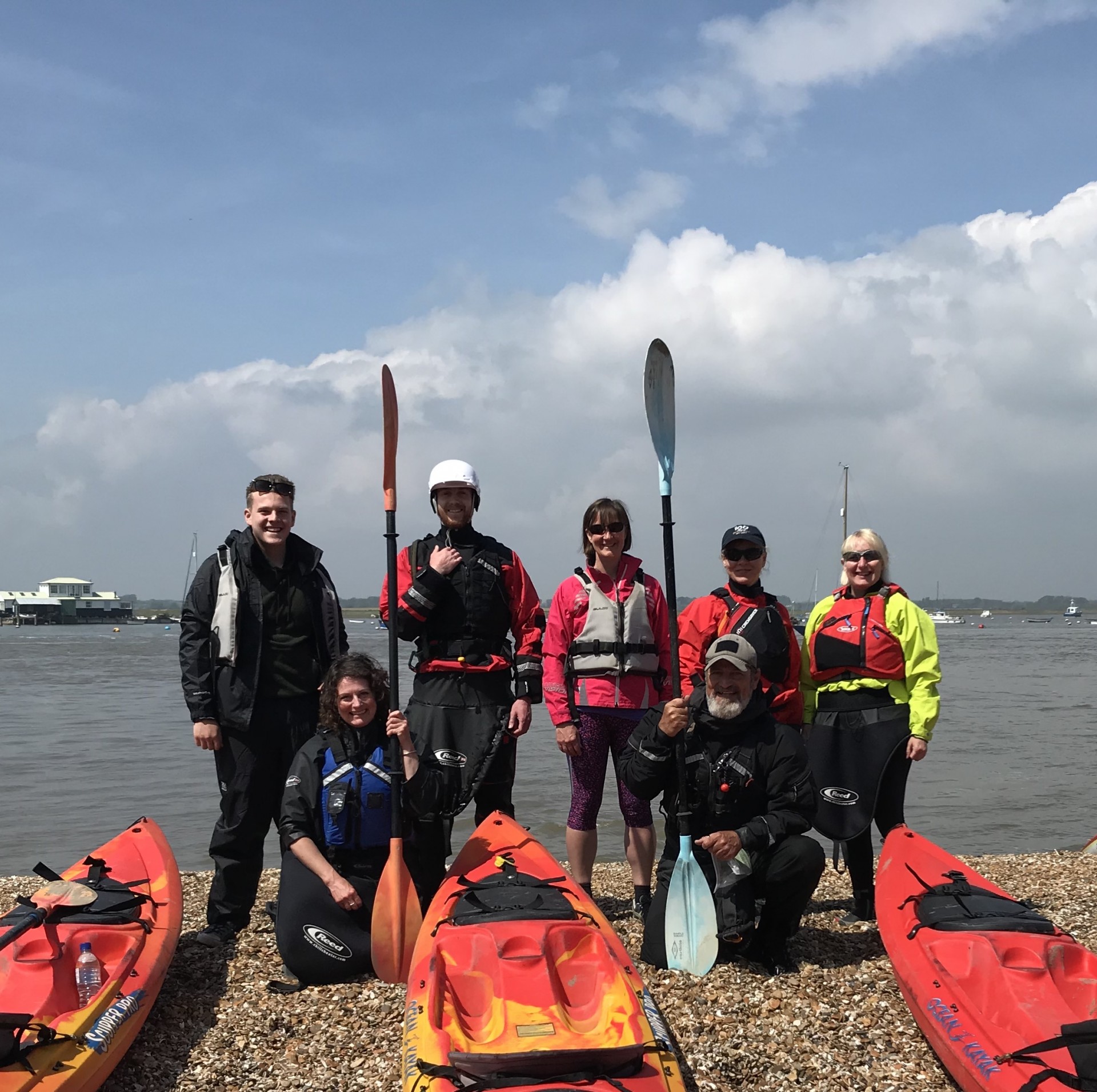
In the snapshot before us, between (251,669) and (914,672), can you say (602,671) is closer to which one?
(914,672)

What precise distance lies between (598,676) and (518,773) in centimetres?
723

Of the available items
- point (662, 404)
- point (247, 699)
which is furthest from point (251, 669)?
point (662, 404)

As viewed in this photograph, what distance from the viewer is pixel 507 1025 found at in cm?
290

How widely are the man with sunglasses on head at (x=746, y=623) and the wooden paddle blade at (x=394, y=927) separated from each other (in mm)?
1444

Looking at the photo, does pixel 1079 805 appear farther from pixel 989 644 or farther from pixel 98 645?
pixel 98 645

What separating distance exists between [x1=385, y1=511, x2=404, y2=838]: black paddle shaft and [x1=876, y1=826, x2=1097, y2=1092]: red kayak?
1.95 m

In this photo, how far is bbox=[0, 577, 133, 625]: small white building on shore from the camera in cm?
7906

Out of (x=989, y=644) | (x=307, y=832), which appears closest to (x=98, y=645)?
(x=989, y=644)

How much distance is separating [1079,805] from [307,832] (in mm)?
8834

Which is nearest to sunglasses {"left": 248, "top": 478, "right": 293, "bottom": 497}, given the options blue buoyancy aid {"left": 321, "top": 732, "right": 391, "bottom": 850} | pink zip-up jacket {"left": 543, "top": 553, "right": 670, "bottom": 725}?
blue buoyancy aid {"left": 321, "top": 732, "right": 391, "bottom": 850}

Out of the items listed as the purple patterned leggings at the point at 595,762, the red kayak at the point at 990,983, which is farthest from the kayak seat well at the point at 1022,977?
the purple patterned leggings at the point at 595,762

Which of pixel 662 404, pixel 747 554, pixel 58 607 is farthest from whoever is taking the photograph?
pixel 58 607

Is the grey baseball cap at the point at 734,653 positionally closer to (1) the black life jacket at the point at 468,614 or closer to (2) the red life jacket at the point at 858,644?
(2) the red life jacket at the point at 858,644

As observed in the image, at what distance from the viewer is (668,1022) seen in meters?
3.44
